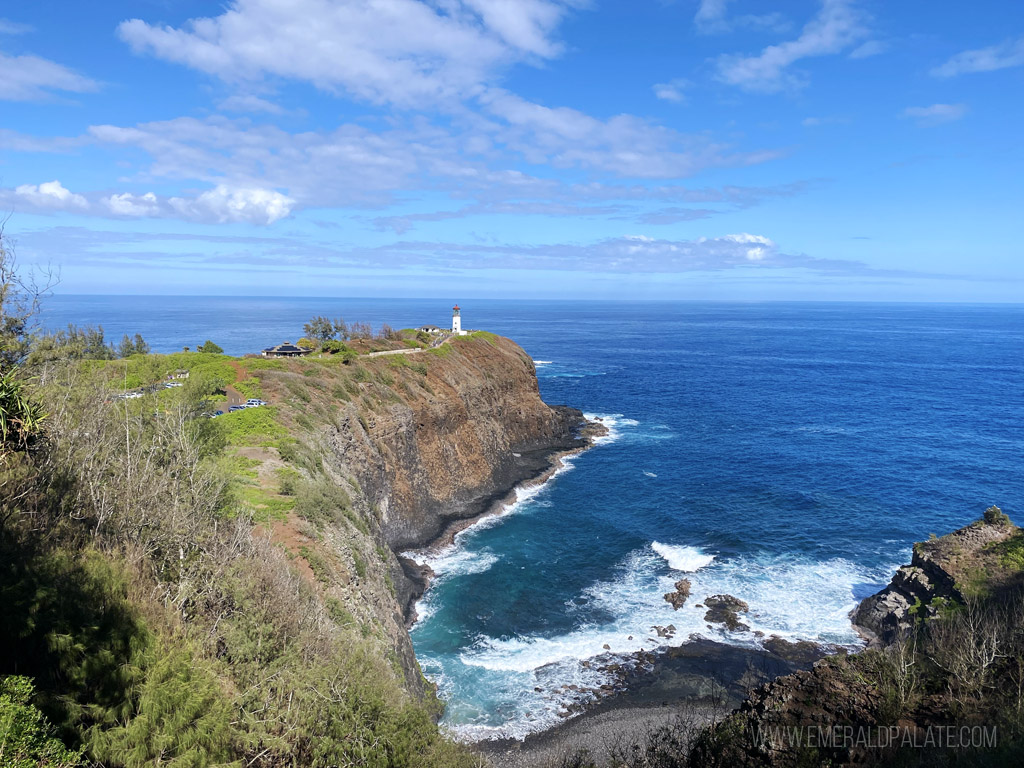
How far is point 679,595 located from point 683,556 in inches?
A: 232

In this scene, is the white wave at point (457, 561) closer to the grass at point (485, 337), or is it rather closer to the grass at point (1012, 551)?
the grass at point (1012, 551)

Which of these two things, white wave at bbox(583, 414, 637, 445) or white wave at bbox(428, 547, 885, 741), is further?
white wave at bbox(583, 414, 637, 445)

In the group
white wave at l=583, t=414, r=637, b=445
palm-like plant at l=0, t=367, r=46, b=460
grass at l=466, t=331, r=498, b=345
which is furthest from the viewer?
grass at l=466, t=331, r=498, b=345

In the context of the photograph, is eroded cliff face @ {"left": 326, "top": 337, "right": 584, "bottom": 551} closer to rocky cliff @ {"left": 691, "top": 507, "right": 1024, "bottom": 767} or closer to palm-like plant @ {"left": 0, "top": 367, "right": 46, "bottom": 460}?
palm-like plant @ {"left": 0, "top": 367, "right": 46, "bottom": 460}

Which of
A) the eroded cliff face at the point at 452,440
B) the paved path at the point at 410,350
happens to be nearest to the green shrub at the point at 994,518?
the eroded cliff face at the point at 452,440

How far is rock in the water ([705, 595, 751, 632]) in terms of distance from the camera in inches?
1352

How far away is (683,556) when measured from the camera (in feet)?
140

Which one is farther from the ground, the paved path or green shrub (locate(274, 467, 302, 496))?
the paved path

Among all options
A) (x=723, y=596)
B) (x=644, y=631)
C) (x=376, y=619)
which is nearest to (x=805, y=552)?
(x=723, y=596)

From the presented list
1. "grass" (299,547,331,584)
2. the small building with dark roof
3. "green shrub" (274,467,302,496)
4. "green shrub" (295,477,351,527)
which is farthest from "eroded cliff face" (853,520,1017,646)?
the small building with dark roof

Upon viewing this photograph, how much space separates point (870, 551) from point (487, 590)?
29.9m

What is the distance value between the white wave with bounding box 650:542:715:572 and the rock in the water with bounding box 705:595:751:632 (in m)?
4.10

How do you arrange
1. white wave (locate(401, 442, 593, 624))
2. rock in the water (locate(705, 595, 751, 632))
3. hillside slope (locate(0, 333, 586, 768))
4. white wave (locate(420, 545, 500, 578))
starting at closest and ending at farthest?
1. hillside slope (locate(0, 333, 586, 768))
2. rock in the water (locate(705, 595, 751, 632))
3. white wave (locate(401, 442, 593, 624))
4. white wave (locate(420, 545, 500, 578))

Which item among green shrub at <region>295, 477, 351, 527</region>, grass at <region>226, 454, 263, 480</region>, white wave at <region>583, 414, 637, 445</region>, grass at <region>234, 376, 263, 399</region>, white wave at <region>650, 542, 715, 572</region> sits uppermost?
grass at <region>234, 376, 263, 399</region>
